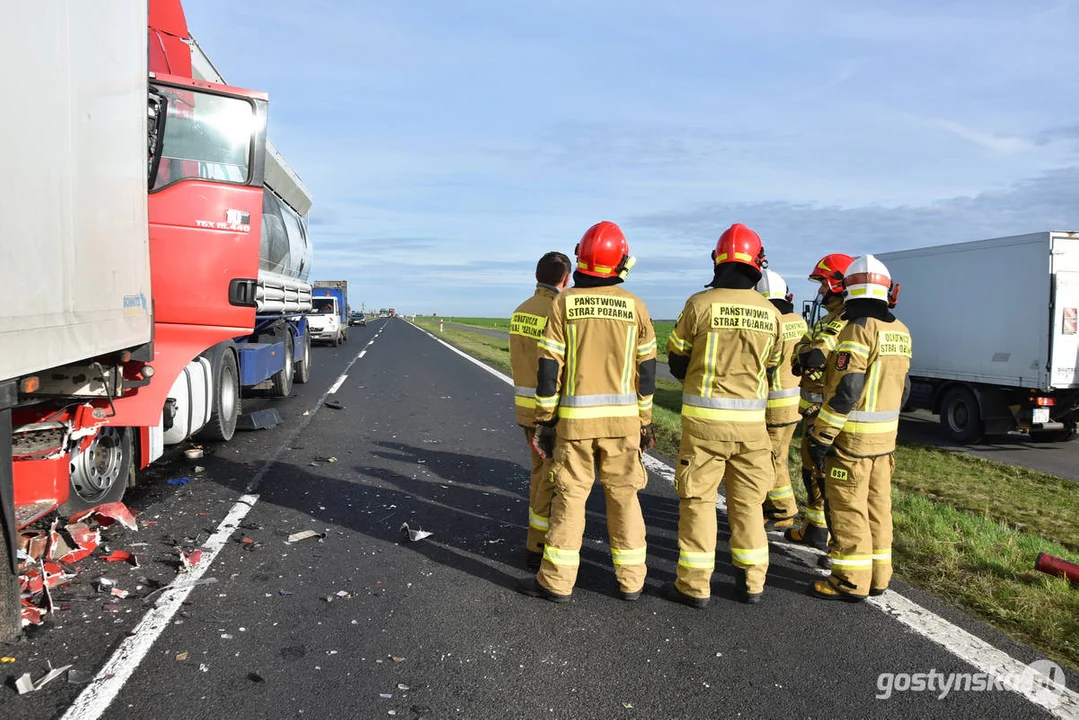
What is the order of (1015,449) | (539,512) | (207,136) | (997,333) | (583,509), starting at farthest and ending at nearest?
(997,333)
(1015,449)
(207,136)
(539,512)
(583,509)

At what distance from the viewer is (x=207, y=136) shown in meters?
6.27

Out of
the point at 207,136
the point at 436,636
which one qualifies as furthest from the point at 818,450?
the point at 207,136

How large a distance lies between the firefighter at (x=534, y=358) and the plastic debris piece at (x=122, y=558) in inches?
98.3

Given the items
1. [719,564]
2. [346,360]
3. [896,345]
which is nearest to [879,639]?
[719,564]

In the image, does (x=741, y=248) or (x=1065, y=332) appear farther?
(x=1065, y=332)

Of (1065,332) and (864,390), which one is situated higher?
(1065,332)

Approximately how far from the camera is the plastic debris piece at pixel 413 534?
523cm

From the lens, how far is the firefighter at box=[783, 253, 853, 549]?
4.88 m

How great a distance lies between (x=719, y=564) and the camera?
4.77 meters

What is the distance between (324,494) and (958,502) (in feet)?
19.4

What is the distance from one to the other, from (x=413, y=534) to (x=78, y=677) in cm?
243

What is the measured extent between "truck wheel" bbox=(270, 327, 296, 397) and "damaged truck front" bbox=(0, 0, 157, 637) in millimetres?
7720

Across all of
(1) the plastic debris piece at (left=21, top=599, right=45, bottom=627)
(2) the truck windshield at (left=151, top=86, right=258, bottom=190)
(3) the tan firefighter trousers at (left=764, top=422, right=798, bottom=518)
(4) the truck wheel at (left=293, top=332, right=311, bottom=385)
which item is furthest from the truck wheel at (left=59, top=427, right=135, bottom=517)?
(4) the truck wheel at (left=293, top=332, right=311, bottom=385)

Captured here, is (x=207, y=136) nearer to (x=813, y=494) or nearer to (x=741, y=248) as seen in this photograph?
(x=741, y=248)
